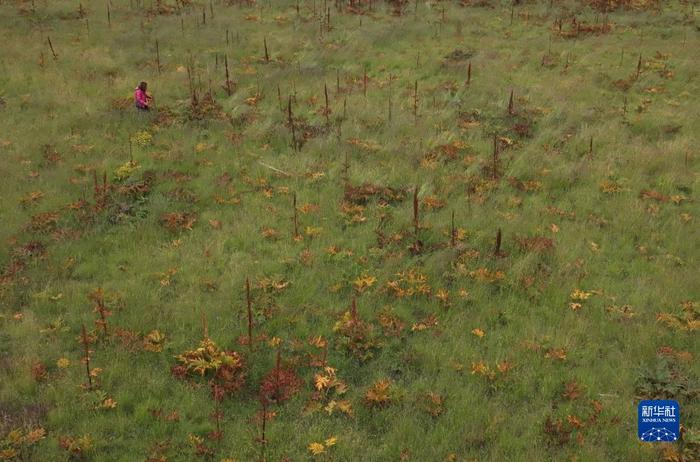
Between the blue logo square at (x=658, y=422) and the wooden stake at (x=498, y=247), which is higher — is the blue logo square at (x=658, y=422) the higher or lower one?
the lower one

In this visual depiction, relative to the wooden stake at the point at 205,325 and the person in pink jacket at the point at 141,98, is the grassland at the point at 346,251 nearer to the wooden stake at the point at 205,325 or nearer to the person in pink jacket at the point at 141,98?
the wooden stake at the point at 205,325

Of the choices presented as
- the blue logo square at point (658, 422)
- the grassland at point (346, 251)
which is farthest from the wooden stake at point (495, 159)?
the blue logo square at point (658, 422)

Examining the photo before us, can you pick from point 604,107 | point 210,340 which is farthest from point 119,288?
point 604,107

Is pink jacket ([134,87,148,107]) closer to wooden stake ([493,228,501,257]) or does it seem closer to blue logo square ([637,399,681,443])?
wooden stake ([493,228,501,257])

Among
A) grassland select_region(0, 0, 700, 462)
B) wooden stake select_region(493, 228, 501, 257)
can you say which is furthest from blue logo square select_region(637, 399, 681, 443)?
wooden stake select_region(493, 228, 501, 257)

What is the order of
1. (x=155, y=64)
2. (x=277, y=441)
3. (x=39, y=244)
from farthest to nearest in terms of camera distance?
(x=155, y=64), (x=39, y=244), (x=277, y=441)

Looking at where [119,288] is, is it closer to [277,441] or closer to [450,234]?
[277,441]

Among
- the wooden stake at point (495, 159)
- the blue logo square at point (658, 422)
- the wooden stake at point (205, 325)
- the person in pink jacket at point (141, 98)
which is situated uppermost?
the person in pink jacket at point (141, 98)

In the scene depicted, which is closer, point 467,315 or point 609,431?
point 609,431
